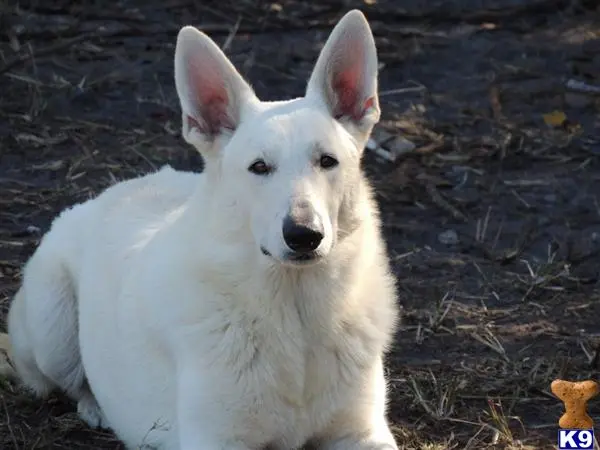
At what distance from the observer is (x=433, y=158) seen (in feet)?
27.4

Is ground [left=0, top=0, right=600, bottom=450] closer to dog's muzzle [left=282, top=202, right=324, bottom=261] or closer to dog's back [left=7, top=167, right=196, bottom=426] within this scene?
dog's back [left=7, top=167, right=196, bottom=426]

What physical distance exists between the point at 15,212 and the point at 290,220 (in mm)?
3654

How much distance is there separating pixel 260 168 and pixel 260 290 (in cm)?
47

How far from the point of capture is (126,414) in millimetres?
5230

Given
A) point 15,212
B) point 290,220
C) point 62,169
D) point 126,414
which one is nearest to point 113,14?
point 62,169

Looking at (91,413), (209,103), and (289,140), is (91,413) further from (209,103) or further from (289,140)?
(289,140)

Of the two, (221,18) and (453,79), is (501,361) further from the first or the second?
(221,18)

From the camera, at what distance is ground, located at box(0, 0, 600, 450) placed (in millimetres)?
5754

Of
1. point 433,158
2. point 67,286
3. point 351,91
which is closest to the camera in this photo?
point 351,91

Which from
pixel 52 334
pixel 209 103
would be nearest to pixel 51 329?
pixel 52 334

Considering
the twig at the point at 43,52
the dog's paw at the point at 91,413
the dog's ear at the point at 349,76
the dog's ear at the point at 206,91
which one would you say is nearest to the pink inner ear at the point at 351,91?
the dog's ear at the point at 349,76

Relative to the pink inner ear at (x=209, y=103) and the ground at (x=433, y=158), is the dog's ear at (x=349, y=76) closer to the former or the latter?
the pink inner ear at (x=209, y=103)

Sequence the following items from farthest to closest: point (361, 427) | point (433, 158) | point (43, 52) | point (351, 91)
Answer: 1. point (43, 52)
2. point (433, 158)
3. point (351, 91)
4. point (361, 427)

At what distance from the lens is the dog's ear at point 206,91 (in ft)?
15.9
